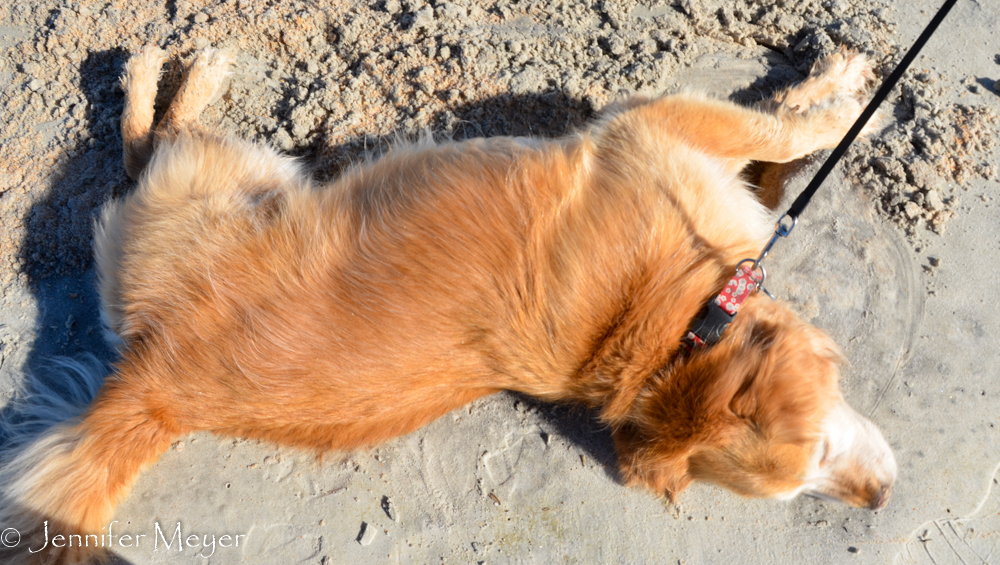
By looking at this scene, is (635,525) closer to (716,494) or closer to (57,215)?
(716,494)

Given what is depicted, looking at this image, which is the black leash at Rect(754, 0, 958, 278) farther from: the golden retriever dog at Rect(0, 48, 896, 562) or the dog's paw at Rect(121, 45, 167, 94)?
the dog's paw at Rect(121, 45, 167, 94)

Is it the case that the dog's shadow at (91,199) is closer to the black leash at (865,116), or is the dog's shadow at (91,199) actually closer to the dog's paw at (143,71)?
the dog's paw at (143,71)

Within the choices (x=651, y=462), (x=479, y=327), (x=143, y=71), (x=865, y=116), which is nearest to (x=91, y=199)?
(x=143, y=71)

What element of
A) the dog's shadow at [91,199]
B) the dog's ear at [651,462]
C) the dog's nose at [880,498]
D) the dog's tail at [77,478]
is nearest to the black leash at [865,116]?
the dog's ear at [651,462]

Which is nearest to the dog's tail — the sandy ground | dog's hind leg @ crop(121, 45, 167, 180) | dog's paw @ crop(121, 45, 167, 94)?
the sandy ground

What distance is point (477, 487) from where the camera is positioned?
8.94ft

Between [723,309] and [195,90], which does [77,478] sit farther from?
[723,309]

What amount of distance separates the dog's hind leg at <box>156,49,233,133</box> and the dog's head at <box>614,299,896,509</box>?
256 cm

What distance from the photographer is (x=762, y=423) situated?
206cm

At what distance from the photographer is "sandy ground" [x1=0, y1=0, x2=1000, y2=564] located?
262 cm

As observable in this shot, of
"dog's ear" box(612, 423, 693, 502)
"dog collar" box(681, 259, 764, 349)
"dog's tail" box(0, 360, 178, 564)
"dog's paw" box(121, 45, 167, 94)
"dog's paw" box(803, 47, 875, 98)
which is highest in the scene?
"dog's paw" box(803, 47, 875, 98)

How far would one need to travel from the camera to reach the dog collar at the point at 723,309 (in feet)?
6.91

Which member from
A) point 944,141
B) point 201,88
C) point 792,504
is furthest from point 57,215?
point 944,141

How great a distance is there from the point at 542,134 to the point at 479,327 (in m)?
1.28
